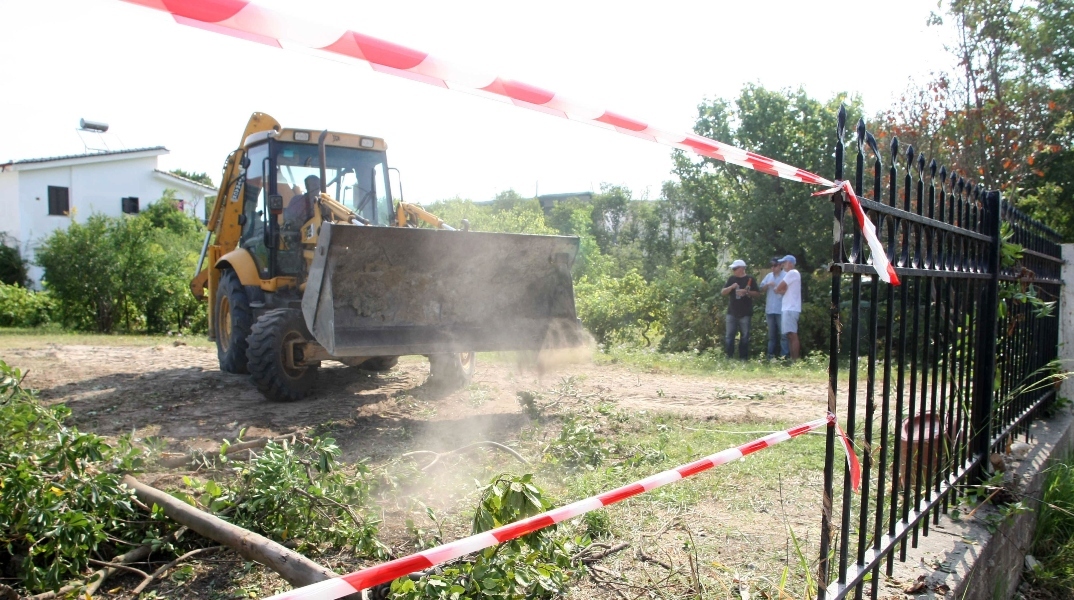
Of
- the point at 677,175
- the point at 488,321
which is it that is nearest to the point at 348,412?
the point at 488,321

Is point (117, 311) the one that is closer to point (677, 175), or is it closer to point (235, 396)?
point (235, 396)

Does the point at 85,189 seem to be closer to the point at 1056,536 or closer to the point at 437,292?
the point at 437,292

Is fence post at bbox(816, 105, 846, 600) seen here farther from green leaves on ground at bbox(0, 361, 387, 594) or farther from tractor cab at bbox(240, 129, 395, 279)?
tractor cab at bbox(240, 129, 395, 279)

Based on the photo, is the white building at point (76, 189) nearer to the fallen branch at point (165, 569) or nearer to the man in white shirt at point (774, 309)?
the man in white shirt at point (774, 309)

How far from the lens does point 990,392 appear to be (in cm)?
385

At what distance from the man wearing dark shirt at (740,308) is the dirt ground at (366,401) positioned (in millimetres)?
2736

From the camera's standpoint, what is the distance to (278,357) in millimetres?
6801

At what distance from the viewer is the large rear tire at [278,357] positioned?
6.75m

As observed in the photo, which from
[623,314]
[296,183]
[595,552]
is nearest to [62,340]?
[296,183]

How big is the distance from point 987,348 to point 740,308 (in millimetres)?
8597

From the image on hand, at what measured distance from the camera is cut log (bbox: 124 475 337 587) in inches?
108

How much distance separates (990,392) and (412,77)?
146 inches

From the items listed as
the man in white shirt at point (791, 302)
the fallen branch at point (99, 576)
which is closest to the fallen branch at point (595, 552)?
the fallen branch at point (99, 576)

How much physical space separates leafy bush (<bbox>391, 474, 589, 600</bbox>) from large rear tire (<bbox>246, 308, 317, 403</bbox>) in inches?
174
